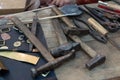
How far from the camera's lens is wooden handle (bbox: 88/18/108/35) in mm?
1007

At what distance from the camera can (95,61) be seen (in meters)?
0.86

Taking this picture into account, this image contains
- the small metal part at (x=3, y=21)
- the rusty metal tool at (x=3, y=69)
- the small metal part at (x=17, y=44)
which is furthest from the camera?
the small metal part at (x=3, y=21)

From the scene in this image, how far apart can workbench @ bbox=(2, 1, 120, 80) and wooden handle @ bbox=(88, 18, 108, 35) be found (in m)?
0.05

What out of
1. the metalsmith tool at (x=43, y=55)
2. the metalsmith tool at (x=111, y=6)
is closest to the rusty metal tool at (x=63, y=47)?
the metalsmith tool at (x=43, y=55)

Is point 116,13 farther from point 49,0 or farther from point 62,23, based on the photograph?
point 49,0

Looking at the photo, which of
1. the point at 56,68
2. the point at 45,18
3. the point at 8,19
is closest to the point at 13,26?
the point at 8,19

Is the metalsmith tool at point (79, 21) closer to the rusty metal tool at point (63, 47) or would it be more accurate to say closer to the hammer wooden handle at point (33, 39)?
the rusty metal tool at point (63, 47)

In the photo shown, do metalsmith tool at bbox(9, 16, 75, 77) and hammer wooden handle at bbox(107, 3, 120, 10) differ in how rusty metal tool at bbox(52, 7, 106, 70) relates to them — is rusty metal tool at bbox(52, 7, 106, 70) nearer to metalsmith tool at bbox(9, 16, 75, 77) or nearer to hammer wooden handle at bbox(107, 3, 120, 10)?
metalsmith tool at bbox(9, 16, 75, 77)

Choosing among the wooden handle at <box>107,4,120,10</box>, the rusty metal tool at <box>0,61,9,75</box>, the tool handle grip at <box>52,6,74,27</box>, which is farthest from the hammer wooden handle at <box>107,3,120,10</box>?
the rusty metal tool at <box>0,61,9,75</box>

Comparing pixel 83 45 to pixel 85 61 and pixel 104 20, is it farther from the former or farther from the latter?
pixel 104 20

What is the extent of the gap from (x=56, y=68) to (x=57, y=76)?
0.04 meters

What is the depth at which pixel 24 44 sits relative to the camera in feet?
3.14

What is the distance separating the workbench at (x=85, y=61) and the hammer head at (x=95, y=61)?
0.05 ft

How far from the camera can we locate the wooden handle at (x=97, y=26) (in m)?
1.01
